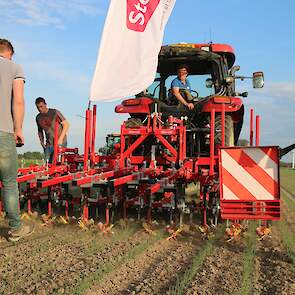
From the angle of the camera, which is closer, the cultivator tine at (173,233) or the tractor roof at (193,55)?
the cultivator tine at (173,233)

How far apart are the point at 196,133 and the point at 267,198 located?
8.64ft

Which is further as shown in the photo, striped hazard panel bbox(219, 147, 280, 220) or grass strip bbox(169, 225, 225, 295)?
striped hazard panel bbox(219, 147, 280, 220)

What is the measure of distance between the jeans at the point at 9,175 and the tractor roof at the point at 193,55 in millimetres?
3720

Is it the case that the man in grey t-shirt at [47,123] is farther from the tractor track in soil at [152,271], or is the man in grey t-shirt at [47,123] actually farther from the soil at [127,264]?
the tractor track in soil at [152,271]

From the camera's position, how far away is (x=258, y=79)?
22.6ft

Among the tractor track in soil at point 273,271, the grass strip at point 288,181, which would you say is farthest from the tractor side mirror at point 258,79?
the grass strip at point 288,181

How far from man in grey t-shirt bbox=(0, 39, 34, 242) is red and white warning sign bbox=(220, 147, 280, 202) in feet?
6.72

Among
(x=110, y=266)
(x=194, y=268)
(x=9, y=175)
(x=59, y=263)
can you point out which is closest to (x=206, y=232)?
(x=194, y=268)

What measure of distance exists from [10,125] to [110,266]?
1688mm

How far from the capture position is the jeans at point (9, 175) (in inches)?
161

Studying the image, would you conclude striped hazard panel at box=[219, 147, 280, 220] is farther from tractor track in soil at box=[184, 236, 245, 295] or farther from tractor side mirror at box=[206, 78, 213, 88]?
tractor side mirror at box=[206, 78, 213, 88]

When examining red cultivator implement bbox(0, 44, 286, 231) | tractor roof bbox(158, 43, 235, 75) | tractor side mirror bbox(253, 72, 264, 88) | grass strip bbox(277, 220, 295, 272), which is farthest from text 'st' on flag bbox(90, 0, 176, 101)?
grass strip bbox(277, 220, 295, 272)

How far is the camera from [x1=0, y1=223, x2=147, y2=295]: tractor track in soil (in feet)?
9.59

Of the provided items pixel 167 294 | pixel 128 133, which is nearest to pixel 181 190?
pixel 128 133
